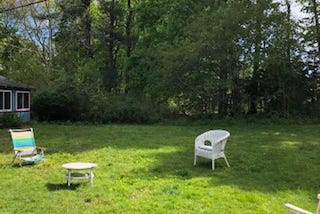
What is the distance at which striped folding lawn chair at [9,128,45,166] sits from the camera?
7917 millimetres

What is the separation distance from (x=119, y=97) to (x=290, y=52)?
32.9 ft

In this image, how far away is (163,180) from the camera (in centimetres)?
662

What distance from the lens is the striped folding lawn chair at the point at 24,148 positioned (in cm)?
792

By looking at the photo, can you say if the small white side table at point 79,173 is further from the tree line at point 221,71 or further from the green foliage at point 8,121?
the tree line at point 221,71

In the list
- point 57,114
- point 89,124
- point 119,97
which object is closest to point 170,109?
point 119,97

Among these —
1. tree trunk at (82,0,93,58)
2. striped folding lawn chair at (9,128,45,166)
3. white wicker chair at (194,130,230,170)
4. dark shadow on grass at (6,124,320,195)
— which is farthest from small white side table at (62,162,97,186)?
tree trunk at (82,0,93,58)

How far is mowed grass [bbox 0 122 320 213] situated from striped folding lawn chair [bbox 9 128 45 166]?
22 cm

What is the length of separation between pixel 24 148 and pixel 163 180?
3568 mm

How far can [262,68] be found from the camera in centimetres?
1928

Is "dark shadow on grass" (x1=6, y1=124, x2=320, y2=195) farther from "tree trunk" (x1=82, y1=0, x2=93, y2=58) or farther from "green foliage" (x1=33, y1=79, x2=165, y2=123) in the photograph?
"tree trunk" (x1=82, y1=0, x2=93, y2=58)

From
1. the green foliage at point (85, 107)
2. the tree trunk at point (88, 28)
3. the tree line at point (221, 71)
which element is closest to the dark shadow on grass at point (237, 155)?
the tree line at point (221, 71)

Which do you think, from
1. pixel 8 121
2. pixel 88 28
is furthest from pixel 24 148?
pixel 88 28

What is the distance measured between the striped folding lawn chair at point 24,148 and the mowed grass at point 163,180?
0.22 metres

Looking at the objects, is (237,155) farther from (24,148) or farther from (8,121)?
(8,121)
